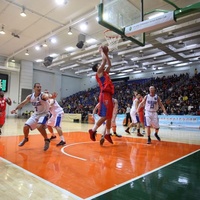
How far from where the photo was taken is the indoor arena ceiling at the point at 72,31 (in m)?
9.42

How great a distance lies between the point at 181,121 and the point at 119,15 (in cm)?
875

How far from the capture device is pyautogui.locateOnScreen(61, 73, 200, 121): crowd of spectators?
13.8 meters

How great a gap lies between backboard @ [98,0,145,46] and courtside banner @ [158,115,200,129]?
732cm

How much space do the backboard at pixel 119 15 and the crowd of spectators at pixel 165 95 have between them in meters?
8.65

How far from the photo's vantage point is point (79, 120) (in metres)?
17.1

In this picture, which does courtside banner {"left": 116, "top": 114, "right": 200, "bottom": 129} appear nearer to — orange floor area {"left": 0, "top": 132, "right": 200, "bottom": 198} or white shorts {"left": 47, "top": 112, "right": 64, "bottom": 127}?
orange floor area {"left": 0, "top": 132, "right": 200, "bottom": 198}

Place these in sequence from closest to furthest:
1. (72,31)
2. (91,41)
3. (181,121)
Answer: (181,121)
(72,31)
(91,41)

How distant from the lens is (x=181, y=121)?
39.3 feet

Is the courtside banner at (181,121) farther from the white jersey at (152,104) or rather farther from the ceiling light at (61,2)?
the ceiling light at (61,2)

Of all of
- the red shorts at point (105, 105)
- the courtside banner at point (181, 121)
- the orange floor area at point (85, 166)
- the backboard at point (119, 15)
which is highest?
the backboard at point (119, 15)

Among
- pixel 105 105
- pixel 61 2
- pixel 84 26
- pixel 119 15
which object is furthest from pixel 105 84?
pixel 84 26

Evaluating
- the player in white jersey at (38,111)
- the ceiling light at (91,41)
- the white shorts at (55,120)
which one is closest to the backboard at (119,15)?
the player in white jersey at (38,111)

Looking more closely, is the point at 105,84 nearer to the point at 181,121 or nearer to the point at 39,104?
the point at 39,104

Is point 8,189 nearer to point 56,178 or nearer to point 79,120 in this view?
point 56,178
